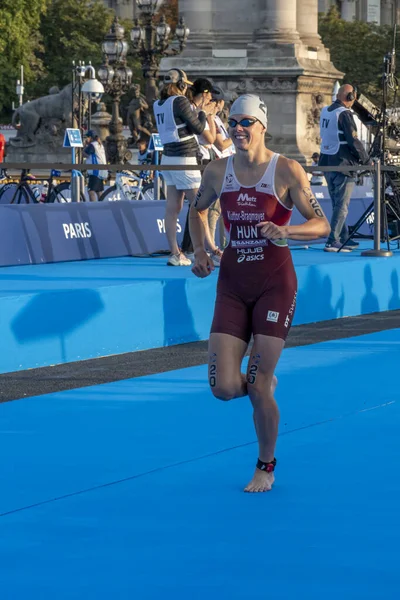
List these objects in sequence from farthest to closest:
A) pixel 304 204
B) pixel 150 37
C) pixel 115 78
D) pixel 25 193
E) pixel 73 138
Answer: pixel 115 78
pixel 150 37
pixel 73 138
pixel 25 193
pixel 304 204

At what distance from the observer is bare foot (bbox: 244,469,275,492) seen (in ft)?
23.8

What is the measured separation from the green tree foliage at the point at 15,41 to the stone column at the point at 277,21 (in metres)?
36.6

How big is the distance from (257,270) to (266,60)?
34.0 m

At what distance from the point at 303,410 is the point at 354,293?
6635 mm

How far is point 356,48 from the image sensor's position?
3595 inches

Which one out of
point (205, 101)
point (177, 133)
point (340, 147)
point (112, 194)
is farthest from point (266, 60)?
point (177, 133)

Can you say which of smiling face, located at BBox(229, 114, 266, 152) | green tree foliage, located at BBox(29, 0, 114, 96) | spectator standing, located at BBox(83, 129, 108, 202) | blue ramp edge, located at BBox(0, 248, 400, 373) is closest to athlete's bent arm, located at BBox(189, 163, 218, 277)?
smiling face, located at BBox(229, 114, 266, 152)

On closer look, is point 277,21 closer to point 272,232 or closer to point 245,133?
point 245,133

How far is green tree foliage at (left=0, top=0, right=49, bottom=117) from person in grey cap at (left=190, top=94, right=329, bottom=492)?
69.6 meters

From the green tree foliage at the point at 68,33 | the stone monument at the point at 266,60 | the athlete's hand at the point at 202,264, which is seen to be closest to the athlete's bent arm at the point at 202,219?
the athlete's hand at the point at 202,264

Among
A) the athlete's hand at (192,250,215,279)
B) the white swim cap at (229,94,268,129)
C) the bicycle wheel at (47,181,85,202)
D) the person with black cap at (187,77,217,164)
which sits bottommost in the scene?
the bicycle wheel at (47,181,85,202)

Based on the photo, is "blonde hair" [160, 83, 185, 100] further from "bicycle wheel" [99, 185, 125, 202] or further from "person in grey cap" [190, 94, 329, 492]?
"bicycle wheel" [99, 185, 125, 202]

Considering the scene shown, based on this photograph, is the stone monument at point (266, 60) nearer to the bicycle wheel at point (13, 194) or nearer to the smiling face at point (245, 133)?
the bicycle wheel at point (13, 194)

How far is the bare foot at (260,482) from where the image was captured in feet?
23.8
